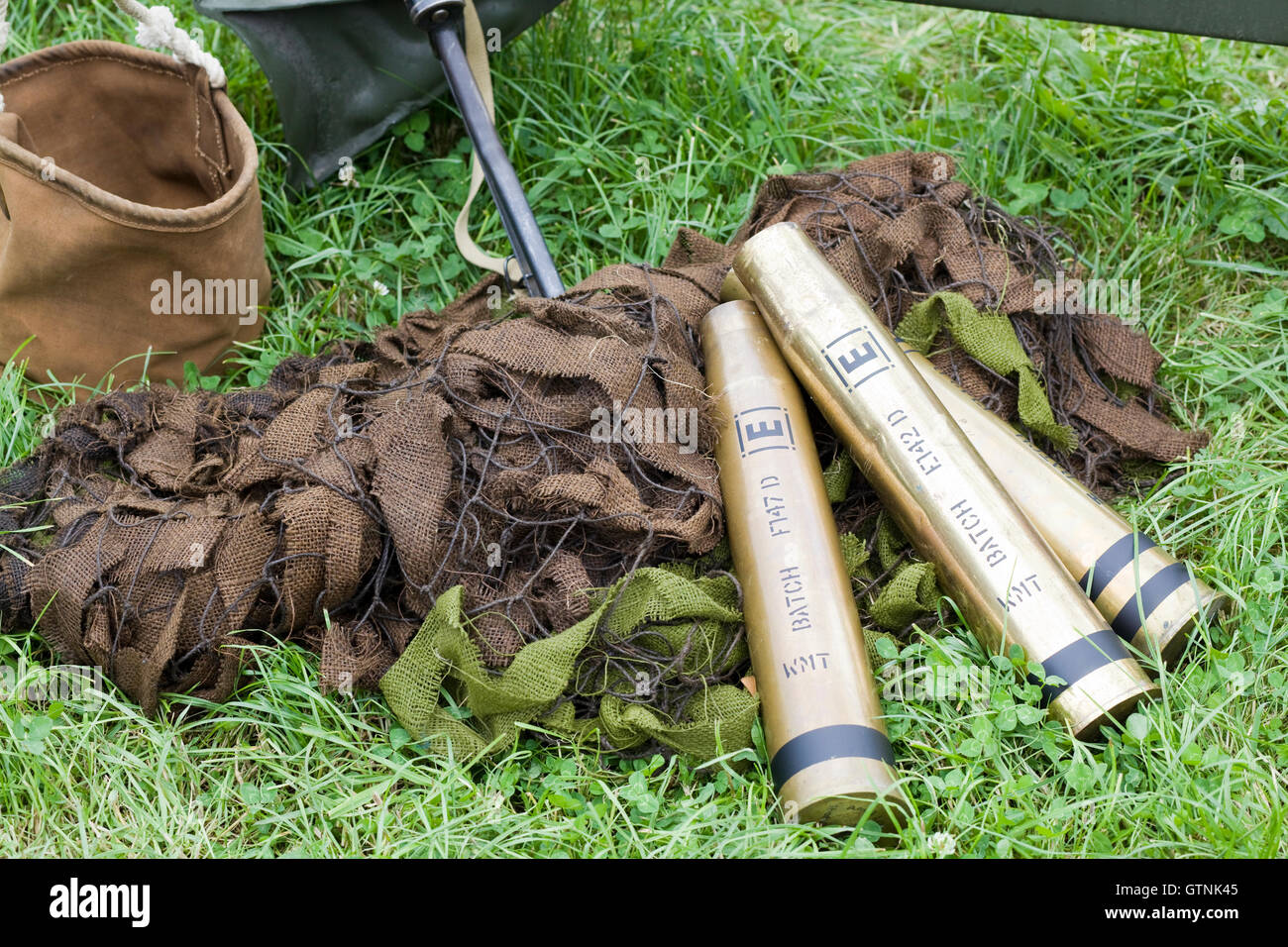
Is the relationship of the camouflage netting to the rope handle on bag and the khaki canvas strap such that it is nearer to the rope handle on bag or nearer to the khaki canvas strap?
the khaki canvas strap

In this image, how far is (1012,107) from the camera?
13.0 ft

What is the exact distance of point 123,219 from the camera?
2.98m

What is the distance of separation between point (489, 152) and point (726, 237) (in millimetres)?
825

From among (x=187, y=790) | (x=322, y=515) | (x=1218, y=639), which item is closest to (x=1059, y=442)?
(x=1218, y=639)

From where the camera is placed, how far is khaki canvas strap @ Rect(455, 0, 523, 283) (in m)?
3.49

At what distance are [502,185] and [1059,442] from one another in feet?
5.56

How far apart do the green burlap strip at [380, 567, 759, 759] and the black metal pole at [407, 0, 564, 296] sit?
1083 millimetres

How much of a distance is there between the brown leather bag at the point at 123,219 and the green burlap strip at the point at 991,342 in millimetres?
1882
